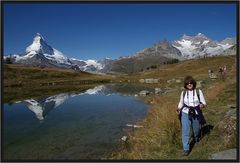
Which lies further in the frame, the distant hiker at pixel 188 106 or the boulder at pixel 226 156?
the distant hiker at pixel 188 106

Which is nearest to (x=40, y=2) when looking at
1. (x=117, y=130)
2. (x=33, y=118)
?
(x=117, y=130)

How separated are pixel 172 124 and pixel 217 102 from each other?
7.36m

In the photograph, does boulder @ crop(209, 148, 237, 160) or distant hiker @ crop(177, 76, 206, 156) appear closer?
boulder @ crop(209, 148, 237, 160)

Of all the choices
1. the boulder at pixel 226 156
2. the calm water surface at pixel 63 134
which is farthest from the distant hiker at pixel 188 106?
the calm water surface at pixel 63 134

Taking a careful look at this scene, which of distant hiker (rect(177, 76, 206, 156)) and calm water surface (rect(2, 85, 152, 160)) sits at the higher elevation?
distant hiker (rect(177, 76, 206, 156))

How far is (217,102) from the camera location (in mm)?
16719

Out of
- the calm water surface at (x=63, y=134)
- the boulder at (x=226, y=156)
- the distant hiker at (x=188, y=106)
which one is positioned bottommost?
the calm water surface at (x=63, y=134)

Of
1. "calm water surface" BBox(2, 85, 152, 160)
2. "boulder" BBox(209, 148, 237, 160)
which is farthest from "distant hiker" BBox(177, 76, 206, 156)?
"calm water surface" BBox(2, 85, 152, 160)

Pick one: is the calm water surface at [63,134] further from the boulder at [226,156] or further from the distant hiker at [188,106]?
the boulder at [226,156]

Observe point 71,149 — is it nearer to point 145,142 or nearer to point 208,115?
point 145,142

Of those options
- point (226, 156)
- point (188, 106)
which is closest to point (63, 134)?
point (188, 106)

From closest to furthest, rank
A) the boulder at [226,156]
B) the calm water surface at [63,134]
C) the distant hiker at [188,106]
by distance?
the boulder at [226,156]
the distant hiker at [188,106]
the calm water surface at [63,134]

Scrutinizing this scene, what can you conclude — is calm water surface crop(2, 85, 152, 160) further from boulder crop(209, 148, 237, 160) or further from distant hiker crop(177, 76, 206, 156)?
boulder crop(209, 148, 237, 160)

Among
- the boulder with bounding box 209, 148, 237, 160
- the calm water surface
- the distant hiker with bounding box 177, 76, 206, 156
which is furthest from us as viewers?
the calm water surface
